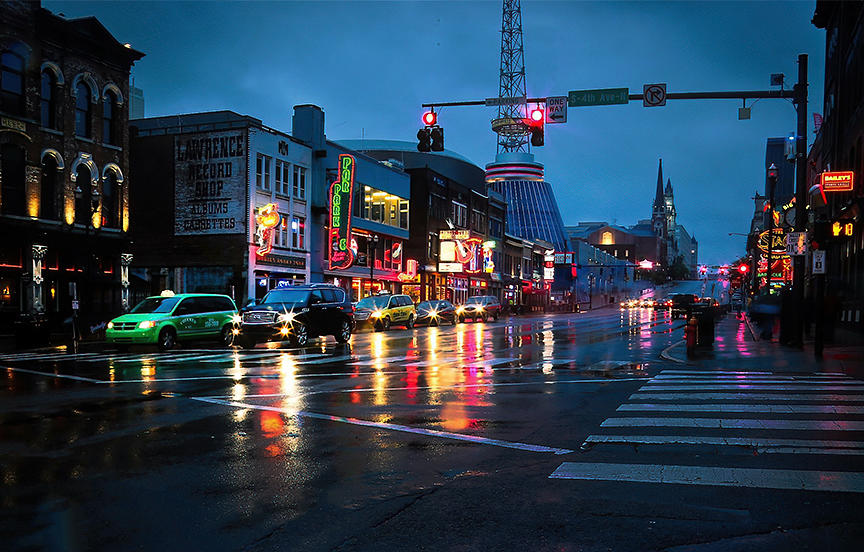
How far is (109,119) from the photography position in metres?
34.9

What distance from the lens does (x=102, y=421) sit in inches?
380

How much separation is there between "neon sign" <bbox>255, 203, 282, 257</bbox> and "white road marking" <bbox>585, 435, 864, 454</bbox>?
34.0m

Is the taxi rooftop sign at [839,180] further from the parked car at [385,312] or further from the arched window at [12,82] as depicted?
the arched window at [12,82]

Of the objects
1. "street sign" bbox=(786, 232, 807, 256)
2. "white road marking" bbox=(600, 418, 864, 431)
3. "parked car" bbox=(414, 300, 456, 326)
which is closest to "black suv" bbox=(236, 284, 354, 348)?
"street sign" bbox=(786, 232, 807, 256)

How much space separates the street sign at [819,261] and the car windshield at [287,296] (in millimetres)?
15548

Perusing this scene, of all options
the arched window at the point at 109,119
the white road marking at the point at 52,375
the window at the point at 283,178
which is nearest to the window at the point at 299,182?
the window at the point at 283,178

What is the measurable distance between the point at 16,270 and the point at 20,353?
29.9ft

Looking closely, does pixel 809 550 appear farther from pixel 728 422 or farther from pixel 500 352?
pixel 500 352

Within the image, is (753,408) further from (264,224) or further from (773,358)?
(264,224)

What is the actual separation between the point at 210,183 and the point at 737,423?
121 ft

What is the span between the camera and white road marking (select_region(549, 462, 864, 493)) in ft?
20.8

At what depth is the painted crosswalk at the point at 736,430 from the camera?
666 centimetres

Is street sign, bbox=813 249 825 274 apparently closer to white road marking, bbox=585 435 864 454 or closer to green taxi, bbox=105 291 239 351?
white road marking, bbox=585 435 864 454

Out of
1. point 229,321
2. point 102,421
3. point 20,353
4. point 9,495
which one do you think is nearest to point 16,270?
point 20,353
